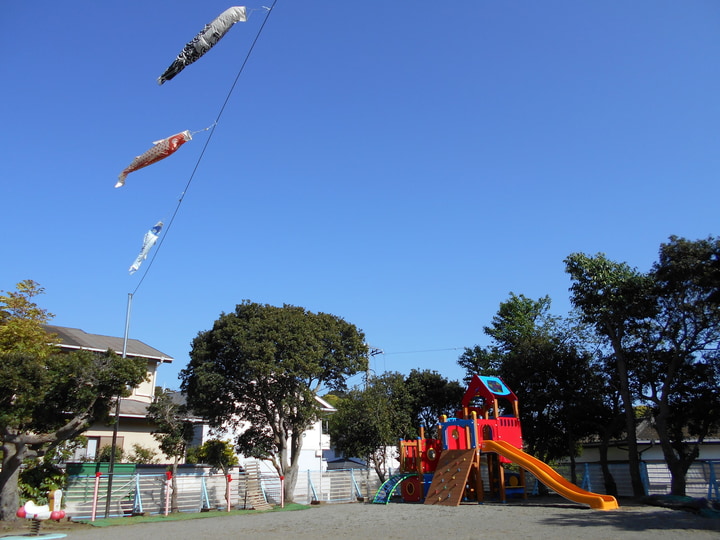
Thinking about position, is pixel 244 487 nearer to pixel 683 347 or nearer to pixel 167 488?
pixel 167 488

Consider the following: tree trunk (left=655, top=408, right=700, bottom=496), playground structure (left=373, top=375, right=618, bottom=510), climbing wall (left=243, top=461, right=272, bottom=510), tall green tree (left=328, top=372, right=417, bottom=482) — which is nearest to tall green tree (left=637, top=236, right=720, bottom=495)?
tree trunk (left=655, top=408, right=700, bottom=496)

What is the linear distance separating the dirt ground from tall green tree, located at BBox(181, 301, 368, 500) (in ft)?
18.2

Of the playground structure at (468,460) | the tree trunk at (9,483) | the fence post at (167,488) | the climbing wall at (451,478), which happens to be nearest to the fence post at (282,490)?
the playground structure at (468,460)

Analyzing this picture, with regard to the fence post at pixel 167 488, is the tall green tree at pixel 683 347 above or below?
above

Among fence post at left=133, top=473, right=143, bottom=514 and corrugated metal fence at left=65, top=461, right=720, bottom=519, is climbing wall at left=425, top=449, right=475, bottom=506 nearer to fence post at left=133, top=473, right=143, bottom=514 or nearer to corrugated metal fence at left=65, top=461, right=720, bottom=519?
corrugated metal fence at left=65, top=461, right=720, bottom=519

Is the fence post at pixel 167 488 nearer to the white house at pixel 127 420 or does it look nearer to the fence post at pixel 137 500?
the fence post at pixel 137 500

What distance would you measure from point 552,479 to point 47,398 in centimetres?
1519

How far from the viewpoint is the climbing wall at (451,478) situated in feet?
61.2

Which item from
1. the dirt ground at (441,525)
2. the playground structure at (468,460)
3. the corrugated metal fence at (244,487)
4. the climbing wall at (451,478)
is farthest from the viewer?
the playground structure at (468,460)

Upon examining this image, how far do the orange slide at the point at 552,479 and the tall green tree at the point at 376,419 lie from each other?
24.5ft

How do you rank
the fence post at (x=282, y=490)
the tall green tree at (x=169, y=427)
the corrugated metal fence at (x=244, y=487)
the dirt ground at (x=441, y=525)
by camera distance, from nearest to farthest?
the dirt ground at (x=441, y=525)
the corrugated metal fence at (x=244, y=487)
the tall green tree at (x=169, y=427)
the fence post at (x=282, y=490)

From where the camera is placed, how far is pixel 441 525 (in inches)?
508

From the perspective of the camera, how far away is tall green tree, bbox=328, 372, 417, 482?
87.8 feet

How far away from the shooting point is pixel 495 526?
12.5 m
